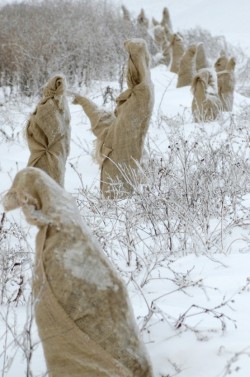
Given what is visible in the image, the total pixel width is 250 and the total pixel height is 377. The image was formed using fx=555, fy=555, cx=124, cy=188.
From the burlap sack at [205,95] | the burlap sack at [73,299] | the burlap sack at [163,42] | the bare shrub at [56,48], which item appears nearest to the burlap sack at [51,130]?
the burlap sack at [73,299]

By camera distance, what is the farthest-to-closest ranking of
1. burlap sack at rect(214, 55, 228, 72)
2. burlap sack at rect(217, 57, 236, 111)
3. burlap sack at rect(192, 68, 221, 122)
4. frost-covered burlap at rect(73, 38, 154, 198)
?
1. burlap sack at rect(214, 55, 228, 72)
2. burlap sack at rect(217, 57, 236, 111)
3. burlap sack at rect(192, 68, 221, 122)
4. frost-covered burlap at rect(73, 38, 154, 198)

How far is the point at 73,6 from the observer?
19.6 meters

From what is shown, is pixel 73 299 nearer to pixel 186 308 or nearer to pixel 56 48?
pixel 186 308

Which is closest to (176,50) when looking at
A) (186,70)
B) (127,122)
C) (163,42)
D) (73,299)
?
(186,70)

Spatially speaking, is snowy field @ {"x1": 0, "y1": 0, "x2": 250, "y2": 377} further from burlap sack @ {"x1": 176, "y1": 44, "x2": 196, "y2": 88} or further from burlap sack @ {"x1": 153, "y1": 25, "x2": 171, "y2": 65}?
burlap sack @ {"x1": 153, "y1": 25, "x2": 171, "y2": 65}

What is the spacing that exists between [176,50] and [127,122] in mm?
10943

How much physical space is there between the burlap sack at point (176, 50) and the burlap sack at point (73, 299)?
14.2 metres

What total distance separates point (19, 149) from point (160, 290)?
6.01 metres

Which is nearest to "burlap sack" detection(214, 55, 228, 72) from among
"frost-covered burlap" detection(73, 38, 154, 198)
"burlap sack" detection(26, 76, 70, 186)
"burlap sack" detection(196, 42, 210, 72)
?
"burlap sack" detection(196, 42, 210, 72)

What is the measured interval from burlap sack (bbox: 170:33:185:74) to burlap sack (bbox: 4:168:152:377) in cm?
1424

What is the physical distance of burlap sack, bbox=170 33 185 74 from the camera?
51.1 ft

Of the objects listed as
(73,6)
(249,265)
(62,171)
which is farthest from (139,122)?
(73,6)

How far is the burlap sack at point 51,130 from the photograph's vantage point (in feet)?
15.9

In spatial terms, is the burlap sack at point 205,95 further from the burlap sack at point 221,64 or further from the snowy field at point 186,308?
the snowy field at point 186,308
